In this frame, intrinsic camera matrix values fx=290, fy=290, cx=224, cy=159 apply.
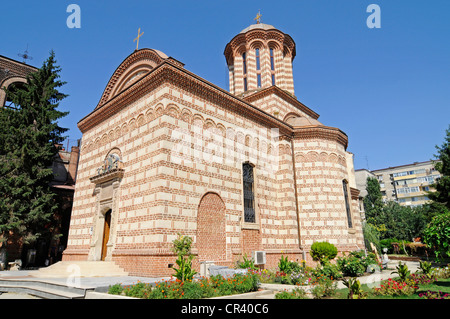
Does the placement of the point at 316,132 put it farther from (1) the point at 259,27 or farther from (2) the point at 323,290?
(2) the point at 323,290

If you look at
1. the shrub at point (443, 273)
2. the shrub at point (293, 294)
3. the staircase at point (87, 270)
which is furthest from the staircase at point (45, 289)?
the shrub at point (443, 273)

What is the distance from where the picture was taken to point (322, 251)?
15.2 meters

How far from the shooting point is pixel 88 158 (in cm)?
1614

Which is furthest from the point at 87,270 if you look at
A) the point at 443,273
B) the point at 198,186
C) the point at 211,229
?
the point at 443,273

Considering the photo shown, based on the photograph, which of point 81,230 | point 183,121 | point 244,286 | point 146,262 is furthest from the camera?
point 81,230

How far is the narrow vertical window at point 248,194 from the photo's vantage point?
14.3m

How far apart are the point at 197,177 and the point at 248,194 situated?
3.60m

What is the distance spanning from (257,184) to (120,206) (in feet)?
22.3

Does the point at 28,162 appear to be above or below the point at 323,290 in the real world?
above

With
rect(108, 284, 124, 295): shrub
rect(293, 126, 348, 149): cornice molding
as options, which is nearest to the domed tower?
rect(293, 126, 348, 149): cornice molding

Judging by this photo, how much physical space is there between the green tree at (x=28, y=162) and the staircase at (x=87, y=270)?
6.81 metres

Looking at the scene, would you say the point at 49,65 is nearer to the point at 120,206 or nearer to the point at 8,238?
the point at 8,238
